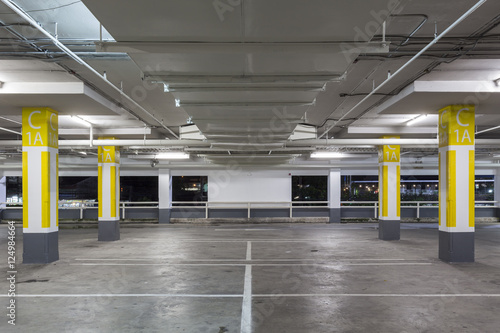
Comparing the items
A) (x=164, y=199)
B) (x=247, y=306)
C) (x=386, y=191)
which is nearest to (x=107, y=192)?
(x=164, y=199)

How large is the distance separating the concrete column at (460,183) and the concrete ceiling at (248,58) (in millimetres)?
444

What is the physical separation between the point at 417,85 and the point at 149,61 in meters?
4.80

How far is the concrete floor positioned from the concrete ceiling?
9.20 ft

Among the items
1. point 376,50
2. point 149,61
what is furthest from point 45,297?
point 376,50

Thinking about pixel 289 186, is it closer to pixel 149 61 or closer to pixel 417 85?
pixel 417 85

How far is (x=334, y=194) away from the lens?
754 inches

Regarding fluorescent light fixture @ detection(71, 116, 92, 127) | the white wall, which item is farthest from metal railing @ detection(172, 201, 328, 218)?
fluorescent light fixture @ detection(71, 116, 92, 127)

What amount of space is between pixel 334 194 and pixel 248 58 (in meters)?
15.5

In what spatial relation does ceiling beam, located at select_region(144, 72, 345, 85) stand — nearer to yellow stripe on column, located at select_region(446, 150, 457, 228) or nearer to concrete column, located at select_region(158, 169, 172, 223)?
yellow stripe on column, located at select_region(446, 150, 457, 228)

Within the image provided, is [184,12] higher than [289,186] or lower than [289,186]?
higher

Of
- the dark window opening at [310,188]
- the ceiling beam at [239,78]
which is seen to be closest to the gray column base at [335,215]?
the dark window opening at [310,188]

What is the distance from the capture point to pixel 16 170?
19.7 metres

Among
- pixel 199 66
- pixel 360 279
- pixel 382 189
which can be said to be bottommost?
pixel 360 279

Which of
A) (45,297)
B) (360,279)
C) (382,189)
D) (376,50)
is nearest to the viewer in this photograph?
(376,50)
